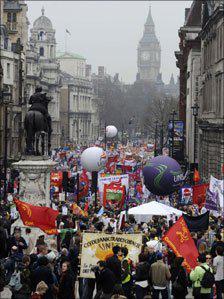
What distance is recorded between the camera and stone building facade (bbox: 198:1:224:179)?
170 ft

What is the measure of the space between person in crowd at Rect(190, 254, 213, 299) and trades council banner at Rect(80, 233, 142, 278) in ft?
4.45

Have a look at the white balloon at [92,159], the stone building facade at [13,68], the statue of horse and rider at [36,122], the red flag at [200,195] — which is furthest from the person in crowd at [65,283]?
the stone building facade at [13,68]

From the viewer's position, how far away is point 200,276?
1844cm

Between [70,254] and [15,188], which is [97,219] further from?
[15,188]

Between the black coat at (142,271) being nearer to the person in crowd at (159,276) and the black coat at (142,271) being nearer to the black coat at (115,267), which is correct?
the person in crowd at (159,276)

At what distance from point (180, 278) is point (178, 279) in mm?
41

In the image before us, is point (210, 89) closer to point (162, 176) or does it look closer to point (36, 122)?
point (162, 176)

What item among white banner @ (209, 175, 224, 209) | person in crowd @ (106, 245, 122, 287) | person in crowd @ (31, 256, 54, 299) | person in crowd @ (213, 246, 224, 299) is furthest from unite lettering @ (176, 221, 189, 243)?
white banner @ (209, 175, 224, 209)

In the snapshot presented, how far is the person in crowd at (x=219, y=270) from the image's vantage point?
19.5 metres

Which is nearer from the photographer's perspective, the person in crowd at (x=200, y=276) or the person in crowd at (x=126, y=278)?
the person in crowd at (x=200, y=276)

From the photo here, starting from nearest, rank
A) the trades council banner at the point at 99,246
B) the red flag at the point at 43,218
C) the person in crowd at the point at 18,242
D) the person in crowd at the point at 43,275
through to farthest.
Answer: the person in crowd at the point at 43,275
the trades council banner at the point at 99,246
the person in crowd at the point at 18,242
the red flag at the point at 43,218

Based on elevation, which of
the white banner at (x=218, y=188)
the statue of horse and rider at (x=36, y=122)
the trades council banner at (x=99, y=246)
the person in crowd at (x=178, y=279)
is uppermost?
the statue of horse and rider at (x=36, y=122)

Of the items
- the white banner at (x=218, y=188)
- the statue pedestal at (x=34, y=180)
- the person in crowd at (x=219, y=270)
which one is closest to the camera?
the person in crowd at (x=219, y=270)

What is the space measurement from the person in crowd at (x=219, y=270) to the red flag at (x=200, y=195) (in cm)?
1278
